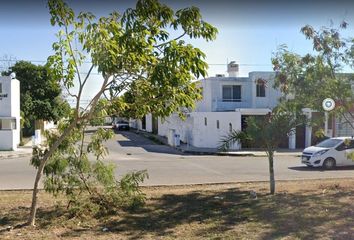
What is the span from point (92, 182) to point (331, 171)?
12228mm

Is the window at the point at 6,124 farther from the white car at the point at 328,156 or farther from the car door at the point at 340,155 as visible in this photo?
the car door at the point at 340,155

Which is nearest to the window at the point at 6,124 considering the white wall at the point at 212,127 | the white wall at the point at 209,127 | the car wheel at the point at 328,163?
the white wall at the point at 209,127

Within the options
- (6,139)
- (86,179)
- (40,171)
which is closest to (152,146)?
(6,139)

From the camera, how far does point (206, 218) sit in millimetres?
7918

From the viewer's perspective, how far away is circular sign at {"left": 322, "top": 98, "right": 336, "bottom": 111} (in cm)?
1149

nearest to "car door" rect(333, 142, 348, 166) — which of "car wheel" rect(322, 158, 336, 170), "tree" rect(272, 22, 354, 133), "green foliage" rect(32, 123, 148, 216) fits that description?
"car wheel" rect(322, 158, 336, 170)

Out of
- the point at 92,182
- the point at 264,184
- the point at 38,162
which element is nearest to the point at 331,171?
the point at 264,184

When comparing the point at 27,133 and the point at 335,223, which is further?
the point at 27,133

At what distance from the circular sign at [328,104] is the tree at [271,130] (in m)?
1.17

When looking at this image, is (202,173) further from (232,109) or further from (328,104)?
(232,109)

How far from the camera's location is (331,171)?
17484 millimetres

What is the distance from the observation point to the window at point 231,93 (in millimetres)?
31516

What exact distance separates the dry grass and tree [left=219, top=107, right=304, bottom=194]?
1.25 m

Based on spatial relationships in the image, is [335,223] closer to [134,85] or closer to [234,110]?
[134,85]
